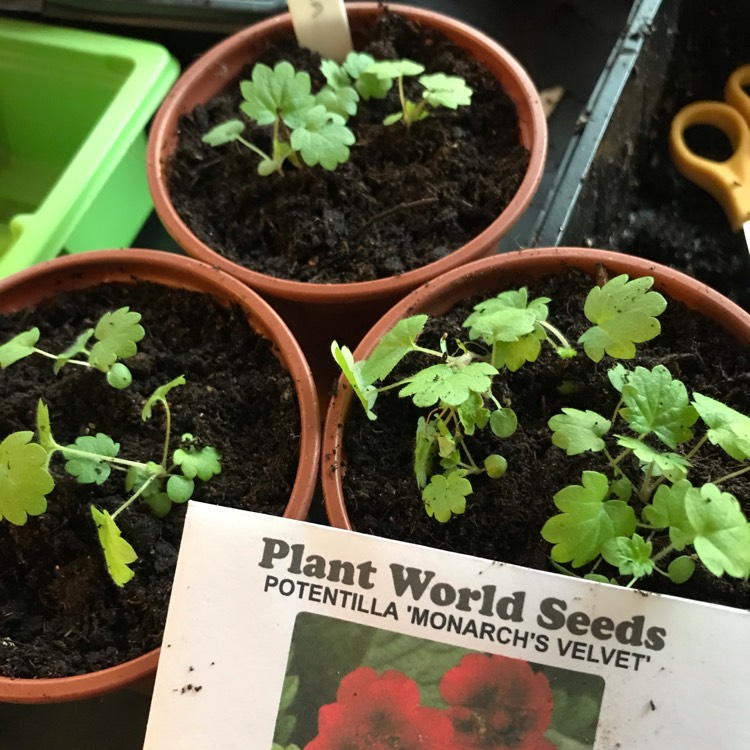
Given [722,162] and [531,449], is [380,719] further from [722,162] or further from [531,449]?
[722,162]

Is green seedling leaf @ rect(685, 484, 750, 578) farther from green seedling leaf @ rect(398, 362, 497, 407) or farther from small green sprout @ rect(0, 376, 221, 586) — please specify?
small green sprout @ rect(0, 376, 221, 586)

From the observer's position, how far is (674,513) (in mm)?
676

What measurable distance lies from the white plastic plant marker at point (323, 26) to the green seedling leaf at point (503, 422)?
87 centimetres

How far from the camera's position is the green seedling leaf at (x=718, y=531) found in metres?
0.60

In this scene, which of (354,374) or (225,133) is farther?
(225,133)

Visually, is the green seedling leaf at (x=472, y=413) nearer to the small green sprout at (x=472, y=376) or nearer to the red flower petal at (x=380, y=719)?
Result: the small green sprout at (x=472, y=376)

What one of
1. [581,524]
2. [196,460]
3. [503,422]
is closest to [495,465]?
[503,422]

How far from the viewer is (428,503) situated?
0.79 metres

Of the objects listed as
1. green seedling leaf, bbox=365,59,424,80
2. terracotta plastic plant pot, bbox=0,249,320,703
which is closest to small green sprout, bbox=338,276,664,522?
terracotta plastic plant pot, bbox=0,249,320,703

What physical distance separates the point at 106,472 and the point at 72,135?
1.05m

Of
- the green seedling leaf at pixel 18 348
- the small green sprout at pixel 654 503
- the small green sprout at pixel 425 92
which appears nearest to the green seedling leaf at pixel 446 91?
the small green sprout at pixel 425 92

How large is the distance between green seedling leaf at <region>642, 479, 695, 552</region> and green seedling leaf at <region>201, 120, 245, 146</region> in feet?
2.92

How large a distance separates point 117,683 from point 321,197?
0.78m

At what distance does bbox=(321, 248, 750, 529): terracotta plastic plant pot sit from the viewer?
2.88 feet
